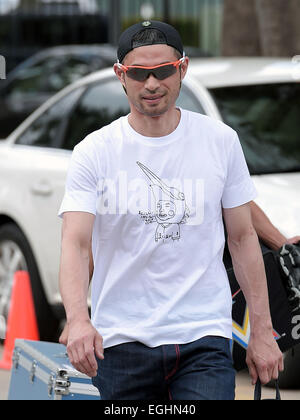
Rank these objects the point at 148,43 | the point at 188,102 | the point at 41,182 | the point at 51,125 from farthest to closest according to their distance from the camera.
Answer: the point at 51,125
the point at 41,182
the point at 188,102
the point at 148,43

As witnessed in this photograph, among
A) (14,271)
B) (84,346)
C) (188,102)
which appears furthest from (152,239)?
(14,271)

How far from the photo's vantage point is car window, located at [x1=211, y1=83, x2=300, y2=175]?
6250mm

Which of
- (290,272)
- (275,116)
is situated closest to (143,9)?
(275,116)

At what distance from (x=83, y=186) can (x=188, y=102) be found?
3.07 metres

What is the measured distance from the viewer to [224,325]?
340 centimetres

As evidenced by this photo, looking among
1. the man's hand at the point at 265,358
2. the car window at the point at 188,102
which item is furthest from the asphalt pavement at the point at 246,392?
the man's hand at the point at 265,358

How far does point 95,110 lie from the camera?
6977 millimetres

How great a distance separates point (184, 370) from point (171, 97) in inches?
32.1

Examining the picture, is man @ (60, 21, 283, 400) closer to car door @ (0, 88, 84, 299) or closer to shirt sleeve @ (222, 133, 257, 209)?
shirt sleeve @ (222, 133, 257, 209)

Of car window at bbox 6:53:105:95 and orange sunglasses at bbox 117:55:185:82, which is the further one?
car window at bbox 6:53:105:95

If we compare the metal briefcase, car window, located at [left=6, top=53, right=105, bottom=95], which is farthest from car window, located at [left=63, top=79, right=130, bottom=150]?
car window, located at [left=6, top=53, right=105, bottom=95]

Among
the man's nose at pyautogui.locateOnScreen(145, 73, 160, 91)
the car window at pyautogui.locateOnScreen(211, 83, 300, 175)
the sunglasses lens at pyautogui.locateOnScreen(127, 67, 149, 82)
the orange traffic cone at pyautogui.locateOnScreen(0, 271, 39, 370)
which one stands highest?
the car window at pyautogui.locateOnScreen(211, 83, 300, 175)

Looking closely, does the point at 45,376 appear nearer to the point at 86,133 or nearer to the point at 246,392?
the point at 246,392

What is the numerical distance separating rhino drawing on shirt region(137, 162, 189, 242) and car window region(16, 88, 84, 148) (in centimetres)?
382
